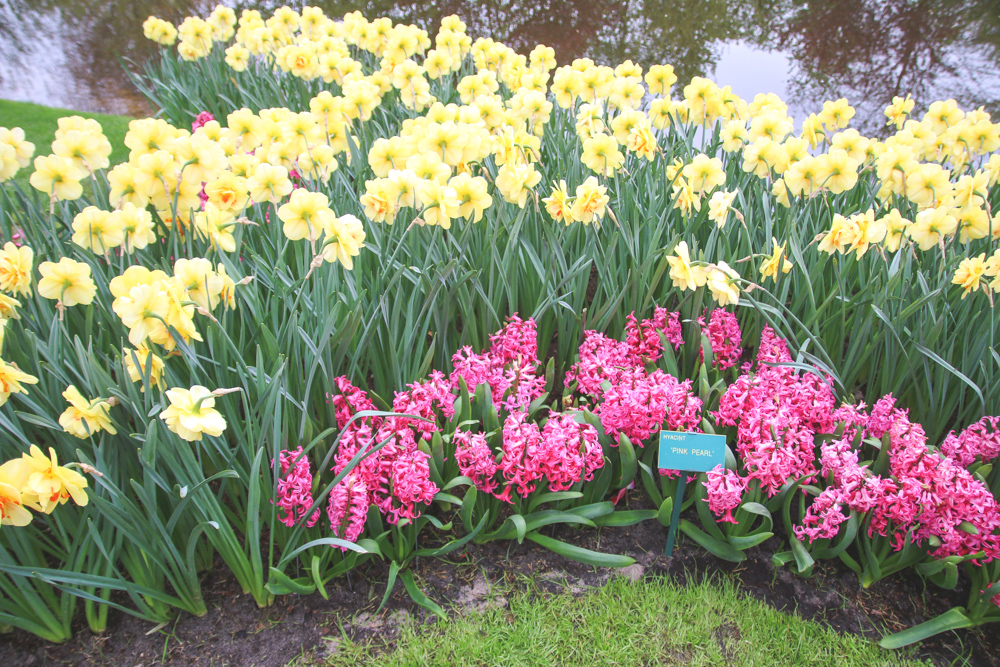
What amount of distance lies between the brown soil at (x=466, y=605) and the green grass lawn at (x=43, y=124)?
458 centimetres

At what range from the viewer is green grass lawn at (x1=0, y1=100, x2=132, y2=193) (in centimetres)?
510

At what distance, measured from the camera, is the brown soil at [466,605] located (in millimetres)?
1547

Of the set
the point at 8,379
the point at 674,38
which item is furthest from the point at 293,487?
the point at 674,38

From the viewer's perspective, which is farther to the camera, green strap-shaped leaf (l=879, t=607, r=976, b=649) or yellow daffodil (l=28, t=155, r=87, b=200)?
yellow daffodil (l=28, t=155, r=87, b=200)

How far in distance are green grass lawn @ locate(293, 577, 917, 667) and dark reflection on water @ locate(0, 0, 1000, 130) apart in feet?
22.7

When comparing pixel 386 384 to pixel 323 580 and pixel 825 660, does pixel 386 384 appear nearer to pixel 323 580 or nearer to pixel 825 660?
pixel 323 580

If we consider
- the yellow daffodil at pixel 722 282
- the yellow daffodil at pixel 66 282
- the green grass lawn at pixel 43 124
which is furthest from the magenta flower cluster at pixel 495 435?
the green grass lawn at pixel 43 124

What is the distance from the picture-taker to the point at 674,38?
8.34 m

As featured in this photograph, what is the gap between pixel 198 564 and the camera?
5.55 feet

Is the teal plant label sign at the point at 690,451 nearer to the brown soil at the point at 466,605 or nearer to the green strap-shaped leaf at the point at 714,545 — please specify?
the green strap-shaped leaf at the point at 714,545

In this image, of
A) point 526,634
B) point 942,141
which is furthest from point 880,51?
point 526,634

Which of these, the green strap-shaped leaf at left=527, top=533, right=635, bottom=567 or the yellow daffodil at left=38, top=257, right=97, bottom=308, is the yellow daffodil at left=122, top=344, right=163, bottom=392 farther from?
the green strap-shaped leaf at left=527, top=533, right=635, bottom=567

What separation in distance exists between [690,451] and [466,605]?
0.78 m

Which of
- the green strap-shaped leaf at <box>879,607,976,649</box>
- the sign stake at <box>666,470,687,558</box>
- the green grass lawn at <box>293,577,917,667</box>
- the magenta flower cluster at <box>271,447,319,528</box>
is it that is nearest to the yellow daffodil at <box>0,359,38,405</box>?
the magenta flower cluster at <box>271,447,319,528</box>
